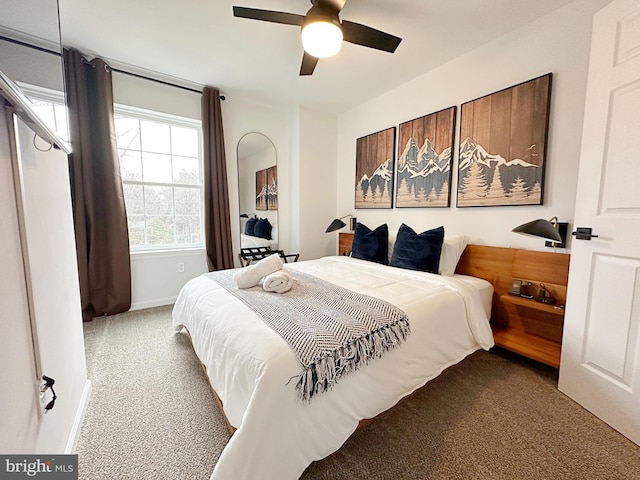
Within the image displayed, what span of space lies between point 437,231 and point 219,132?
2897mm

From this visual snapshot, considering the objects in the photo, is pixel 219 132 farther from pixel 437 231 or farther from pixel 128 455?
pixel 128 455

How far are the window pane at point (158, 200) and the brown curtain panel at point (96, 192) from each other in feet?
1.25

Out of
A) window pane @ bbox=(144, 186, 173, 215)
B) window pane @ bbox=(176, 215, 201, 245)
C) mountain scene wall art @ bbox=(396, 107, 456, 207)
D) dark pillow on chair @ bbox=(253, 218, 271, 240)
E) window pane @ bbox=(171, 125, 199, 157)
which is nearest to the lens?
mountain scene wall art @ bbox=(396, 107, 456, 207)

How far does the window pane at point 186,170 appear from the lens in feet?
11.1

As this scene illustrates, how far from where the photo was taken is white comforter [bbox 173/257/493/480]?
975 mm

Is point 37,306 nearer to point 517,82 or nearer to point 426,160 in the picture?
point 426,160

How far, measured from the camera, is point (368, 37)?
186 centimetres

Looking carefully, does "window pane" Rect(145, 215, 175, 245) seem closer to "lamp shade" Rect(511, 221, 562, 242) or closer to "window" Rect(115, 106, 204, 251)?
"window" Rect(115, 106, 204, 251)

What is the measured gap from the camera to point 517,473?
1.19 m

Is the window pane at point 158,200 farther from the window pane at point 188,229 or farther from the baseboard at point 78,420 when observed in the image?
the baseboard at point 78,420

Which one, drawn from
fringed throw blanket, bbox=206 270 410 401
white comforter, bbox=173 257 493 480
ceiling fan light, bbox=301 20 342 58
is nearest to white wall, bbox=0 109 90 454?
white comforter, bbox=173 257 493 480

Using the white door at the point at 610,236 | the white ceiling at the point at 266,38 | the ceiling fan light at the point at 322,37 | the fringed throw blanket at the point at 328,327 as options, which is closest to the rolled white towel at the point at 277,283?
the fringed throw blanket at the point at 328,327

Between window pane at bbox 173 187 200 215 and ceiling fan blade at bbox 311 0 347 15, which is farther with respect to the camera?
window pane at bbox 173 187 200 215

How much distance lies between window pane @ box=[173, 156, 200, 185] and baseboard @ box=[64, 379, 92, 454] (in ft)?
8.05
